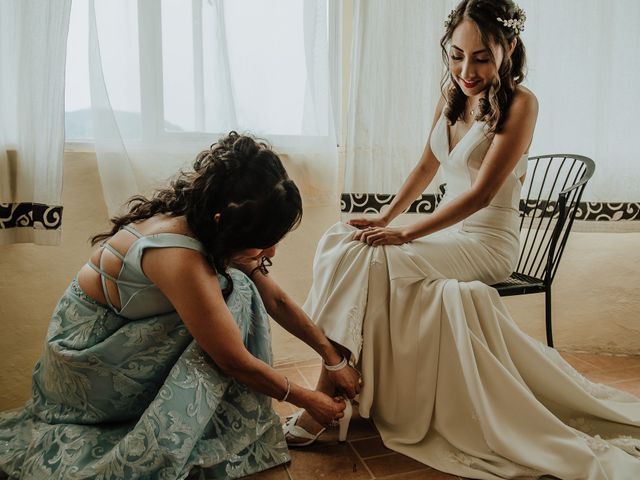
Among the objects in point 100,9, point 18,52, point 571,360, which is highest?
point 100,9

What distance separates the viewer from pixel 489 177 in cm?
173

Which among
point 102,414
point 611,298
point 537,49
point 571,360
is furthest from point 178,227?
point 611,298

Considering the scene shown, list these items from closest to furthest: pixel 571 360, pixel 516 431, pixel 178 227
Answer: pixel 178 227 → pixel 516 431 → pixel 571 360

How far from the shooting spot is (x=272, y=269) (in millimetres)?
2365

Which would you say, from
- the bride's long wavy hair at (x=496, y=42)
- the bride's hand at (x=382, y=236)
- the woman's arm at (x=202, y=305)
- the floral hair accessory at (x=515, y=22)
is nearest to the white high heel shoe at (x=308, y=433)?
the woman's arm at (x=202, y=305)

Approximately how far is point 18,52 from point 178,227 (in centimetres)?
92

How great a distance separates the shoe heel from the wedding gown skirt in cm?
5

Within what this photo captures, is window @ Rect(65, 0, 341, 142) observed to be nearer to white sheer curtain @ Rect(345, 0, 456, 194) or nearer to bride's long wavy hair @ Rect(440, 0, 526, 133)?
white sheer curtain @ Rect(345, 0, 456, 194)

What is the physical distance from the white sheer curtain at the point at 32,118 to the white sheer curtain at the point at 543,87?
1.13 meters

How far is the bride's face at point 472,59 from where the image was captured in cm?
172

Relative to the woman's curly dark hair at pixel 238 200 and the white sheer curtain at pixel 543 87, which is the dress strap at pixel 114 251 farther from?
the white sheer curtain at pixel 543 87

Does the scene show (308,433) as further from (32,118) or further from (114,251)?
(32,118)

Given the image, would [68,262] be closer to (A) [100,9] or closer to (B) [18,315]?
(B) [18,315]

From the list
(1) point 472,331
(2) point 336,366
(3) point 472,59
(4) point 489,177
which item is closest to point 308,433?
(2) point 336,366
